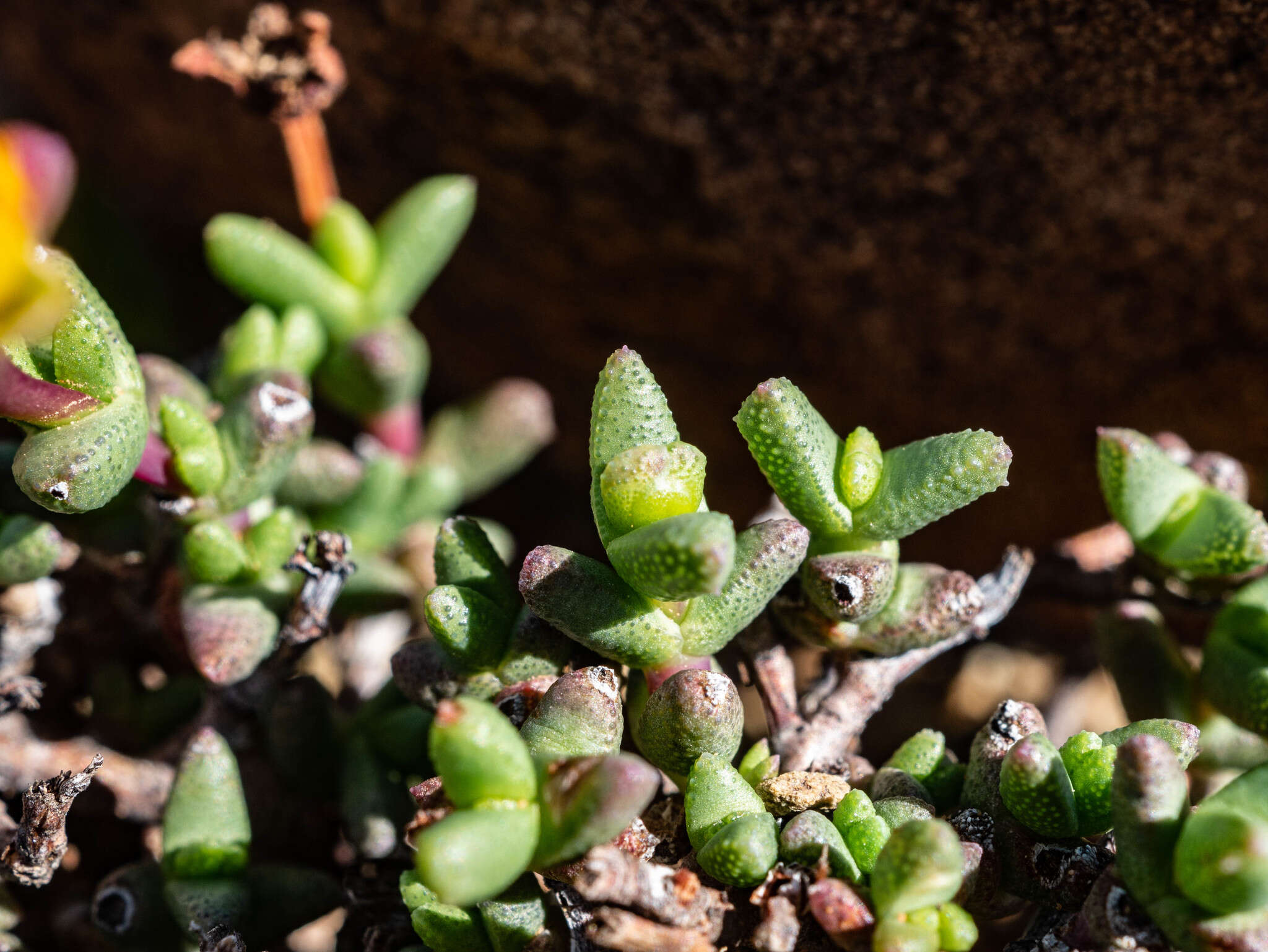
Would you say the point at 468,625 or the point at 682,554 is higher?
the point at 682,554

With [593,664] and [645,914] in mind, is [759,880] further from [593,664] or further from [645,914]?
[593,664]

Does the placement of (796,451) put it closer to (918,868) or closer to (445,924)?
(918,868)

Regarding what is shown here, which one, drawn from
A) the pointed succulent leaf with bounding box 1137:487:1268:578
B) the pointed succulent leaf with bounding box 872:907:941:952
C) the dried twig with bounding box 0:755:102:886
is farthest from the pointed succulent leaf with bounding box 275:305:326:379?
the pointed succulent leaf with bounding box 1137:487:1268:578

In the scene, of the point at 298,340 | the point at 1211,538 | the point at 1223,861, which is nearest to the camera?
the point at 1223,861

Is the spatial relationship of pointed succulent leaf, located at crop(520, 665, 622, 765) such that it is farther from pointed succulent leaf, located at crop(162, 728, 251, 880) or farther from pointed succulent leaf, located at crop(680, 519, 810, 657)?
pointed succulent leaf, located at crop(162, 728, 251, 880)

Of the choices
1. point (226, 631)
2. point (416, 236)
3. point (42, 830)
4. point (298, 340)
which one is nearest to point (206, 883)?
point (42, 830)

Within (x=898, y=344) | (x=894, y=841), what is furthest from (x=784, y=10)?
(x=894, y=841)
